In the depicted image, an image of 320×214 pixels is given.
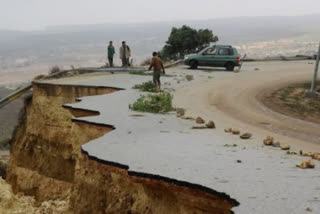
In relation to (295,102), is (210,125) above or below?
above

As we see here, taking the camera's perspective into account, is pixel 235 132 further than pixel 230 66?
No

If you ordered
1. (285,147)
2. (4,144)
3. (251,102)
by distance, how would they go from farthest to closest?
(4,144)
(251,102)
(285,147)

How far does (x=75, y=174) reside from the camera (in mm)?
13664

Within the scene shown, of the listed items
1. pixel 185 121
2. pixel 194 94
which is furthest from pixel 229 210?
pixel 194 94

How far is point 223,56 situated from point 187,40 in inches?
536

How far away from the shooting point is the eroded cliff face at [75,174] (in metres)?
9.98

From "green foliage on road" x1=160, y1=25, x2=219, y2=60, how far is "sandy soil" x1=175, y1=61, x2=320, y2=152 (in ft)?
41.7

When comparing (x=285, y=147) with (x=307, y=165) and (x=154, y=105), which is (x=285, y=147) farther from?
(x=154, y=105)

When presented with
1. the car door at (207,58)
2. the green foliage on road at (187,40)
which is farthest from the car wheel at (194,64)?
the green foliage on road at (187,40)

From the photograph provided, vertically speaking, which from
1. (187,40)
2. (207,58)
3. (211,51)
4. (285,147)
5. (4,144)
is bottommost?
(4,144)

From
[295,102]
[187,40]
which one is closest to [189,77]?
[295,102]

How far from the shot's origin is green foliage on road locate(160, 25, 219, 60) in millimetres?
45031

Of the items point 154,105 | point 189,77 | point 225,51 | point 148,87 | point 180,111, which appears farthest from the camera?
point 225,51

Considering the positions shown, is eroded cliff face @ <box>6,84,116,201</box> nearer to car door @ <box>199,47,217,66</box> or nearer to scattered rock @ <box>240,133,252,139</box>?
scattered rock @ <box>240,133,252,139</box>
